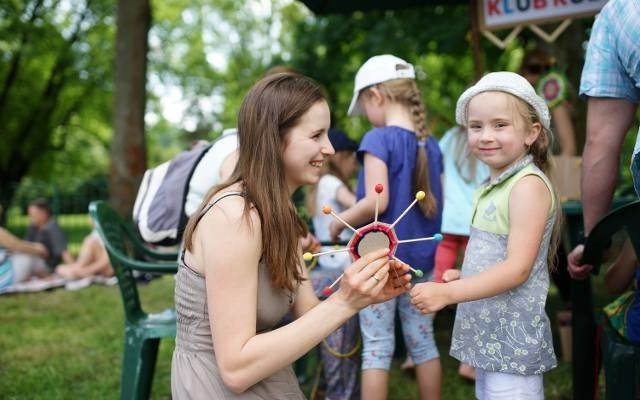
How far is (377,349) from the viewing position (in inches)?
111

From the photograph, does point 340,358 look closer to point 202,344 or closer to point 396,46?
point 202,344

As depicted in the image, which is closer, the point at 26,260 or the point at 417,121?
the point at 417,121

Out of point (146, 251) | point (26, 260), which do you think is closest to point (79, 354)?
point (146, 251)

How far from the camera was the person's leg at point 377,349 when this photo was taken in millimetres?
2766

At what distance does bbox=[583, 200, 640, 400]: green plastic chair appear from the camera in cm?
210

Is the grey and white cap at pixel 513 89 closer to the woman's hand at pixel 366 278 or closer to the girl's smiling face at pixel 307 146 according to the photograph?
the girl's smiling face at pixel 307 146

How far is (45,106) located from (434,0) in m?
17.4

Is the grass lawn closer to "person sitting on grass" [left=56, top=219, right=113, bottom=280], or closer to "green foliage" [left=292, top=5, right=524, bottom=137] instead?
"person sitting on grass" [left=56, top=219, right=113, bottom=280]

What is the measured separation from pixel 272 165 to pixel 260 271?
0.27 meters

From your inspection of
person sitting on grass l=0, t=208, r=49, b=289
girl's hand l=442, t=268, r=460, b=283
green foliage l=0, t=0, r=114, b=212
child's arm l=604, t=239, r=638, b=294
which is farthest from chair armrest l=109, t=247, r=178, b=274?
green foliage l=0, t=0, r=114, b=212

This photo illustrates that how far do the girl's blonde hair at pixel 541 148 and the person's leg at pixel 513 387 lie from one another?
391 mm

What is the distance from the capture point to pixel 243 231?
5.25 feet

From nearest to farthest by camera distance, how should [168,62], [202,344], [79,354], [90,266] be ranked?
[202,344] → [79,354] → [90,266] → [168,62]

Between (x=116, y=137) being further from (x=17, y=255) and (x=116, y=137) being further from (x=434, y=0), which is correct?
(x=434, y=0)
